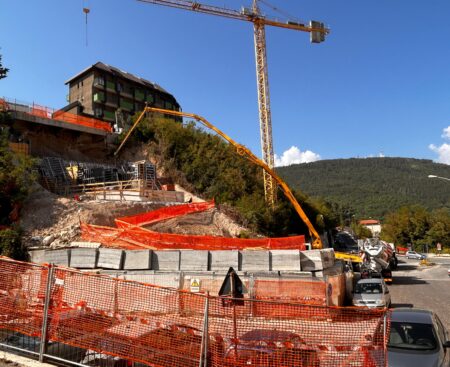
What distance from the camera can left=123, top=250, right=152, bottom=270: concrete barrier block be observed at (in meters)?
16.5

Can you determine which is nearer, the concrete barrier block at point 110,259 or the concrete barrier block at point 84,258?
the concrete barrier block at point 110,259

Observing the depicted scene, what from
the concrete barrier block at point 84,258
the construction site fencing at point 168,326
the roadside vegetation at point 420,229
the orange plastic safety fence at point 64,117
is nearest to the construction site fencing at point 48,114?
the orange plastic safety fence at point 64,117

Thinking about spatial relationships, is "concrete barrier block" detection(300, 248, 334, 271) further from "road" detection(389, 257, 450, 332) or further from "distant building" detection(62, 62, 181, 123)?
"distant building" detection(62, 62, 181, 123)

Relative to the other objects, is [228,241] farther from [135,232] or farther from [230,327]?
[230,327]

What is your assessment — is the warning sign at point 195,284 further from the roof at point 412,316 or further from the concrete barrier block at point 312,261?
the roof at point 412,316

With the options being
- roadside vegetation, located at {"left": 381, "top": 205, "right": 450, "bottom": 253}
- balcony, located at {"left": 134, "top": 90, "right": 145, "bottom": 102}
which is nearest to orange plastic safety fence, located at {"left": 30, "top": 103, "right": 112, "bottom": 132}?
balcony, located at {"left": 134, "top": 90, "right": 145, "bottom": 102}

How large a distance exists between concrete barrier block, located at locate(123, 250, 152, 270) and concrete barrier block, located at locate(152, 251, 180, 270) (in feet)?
0.87

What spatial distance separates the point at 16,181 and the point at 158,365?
20.1 meters

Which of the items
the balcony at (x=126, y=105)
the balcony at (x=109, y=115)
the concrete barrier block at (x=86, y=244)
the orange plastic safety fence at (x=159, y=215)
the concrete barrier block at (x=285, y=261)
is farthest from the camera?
the balcony at (x=126, y=105)

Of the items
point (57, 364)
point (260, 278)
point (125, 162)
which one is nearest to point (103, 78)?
point (125, 162)

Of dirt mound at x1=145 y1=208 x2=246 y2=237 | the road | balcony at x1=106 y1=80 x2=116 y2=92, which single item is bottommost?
the road

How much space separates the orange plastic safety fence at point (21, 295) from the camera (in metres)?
7.28

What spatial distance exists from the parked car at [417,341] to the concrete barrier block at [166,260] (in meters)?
10.7

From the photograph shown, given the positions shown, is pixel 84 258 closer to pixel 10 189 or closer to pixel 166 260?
pixel 166 260
